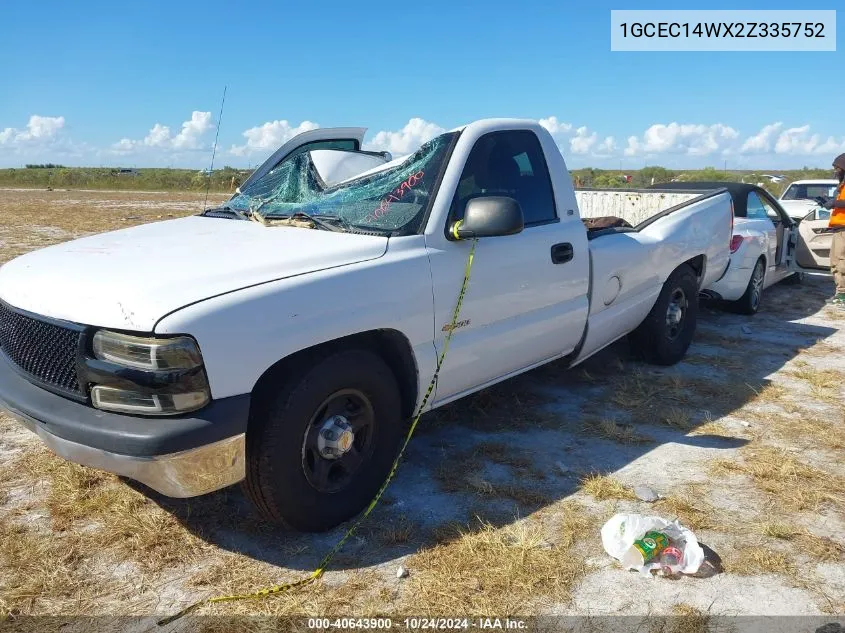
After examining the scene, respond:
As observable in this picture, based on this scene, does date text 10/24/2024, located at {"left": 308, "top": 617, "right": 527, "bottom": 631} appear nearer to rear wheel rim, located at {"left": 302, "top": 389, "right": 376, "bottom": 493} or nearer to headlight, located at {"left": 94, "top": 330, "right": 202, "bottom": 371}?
rear wheel rim, located at {"left": 302, "top": 389, "right": 376, "bottom": 493}

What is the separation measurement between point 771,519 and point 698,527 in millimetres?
399

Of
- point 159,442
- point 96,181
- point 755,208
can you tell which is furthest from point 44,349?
point 96,181

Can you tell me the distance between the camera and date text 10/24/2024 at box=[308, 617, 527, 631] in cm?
252

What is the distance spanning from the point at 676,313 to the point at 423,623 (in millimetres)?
4059

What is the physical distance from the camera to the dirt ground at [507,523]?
106 inches

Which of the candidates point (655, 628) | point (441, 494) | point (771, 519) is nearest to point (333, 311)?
point (441, 494)

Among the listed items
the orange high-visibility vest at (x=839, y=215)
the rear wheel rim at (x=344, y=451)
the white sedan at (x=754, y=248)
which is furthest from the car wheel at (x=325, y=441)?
the orange high-visibility vest at (x=839, y=215)

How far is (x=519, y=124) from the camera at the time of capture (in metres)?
4.15

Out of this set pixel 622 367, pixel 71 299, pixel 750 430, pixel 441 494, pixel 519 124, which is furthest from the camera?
pixel 622 367

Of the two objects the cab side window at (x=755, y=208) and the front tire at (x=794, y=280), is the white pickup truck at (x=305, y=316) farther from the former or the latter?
the front tire at (x=794, y=280)

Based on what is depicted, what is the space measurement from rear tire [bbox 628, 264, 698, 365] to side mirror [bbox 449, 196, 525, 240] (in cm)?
260

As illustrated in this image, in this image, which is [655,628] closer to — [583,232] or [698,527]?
[698,527]

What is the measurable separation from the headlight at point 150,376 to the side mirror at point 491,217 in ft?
4.84

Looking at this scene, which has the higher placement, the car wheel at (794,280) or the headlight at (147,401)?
the headlight at (147,401)
